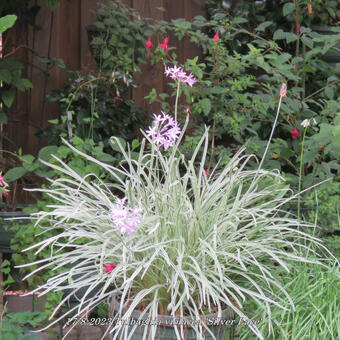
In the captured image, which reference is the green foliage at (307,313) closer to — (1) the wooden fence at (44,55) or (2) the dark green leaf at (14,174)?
(2) the dark green leaf at (14,174)

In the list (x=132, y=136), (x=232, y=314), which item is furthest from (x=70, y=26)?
(x=232, y=314)

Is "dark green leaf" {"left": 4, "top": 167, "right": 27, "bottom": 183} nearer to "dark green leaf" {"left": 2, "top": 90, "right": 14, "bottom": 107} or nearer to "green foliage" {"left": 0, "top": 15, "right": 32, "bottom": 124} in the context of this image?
"green foliage" {"left": 0, "top": 15, "right": 32, "bottom": 124}

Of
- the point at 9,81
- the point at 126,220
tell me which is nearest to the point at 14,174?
the point at 9,81

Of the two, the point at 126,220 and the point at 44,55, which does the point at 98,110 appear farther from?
the point at 126,220

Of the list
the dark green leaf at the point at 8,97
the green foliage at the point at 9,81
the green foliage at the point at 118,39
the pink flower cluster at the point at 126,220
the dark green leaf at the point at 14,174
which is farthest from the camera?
the green foliage at the point at 118,39

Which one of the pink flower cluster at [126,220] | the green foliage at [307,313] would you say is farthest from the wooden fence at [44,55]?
the green foliage at [307,313]

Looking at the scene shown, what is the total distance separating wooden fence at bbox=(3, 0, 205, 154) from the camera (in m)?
3.51

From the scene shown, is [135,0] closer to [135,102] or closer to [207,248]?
[135,102]

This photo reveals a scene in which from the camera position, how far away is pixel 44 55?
3.57m

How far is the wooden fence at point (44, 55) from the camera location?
351cm

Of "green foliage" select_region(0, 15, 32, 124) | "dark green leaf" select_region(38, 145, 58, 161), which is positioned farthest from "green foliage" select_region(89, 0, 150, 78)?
"dark green leaf" select_region(38, 145, 58, 161)

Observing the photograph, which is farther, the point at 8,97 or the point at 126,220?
the point at 8,97

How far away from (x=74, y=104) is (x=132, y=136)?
0.39 meters

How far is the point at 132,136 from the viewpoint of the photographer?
3486 millimetres
